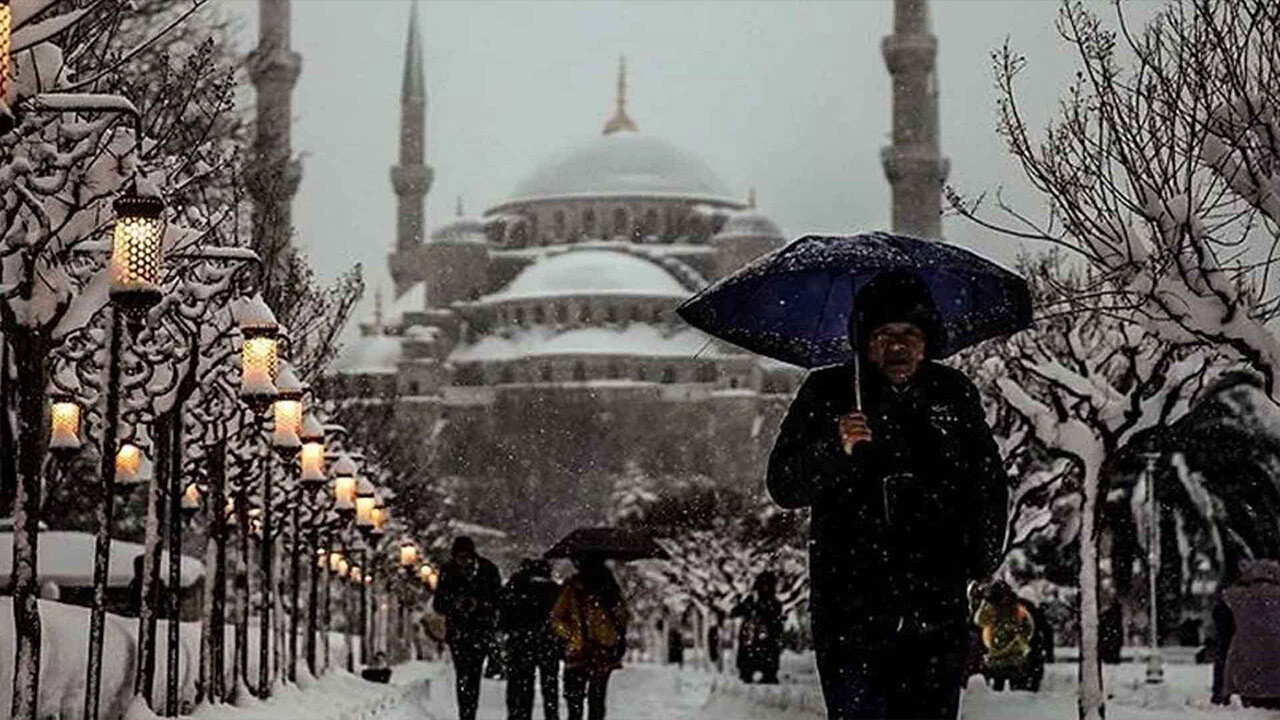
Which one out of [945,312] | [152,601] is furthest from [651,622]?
[945,312]

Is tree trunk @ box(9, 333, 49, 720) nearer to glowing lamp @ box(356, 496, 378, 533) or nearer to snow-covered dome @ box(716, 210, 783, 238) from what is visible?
glowing lamp @ box(356, 496, 378, 533)

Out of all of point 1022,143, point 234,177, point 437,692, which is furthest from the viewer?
point 437,692

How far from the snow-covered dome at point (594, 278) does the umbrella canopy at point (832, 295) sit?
117 meters

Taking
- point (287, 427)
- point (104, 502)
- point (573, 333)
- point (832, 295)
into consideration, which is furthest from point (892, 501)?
point (573, 333)

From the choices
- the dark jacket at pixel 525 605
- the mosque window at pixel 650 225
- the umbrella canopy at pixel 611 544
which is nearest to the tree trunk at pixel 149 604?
the dark jacket at pixel 525 605

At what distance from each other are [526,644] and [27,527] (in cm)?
390

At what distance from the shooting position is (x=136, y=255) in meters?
9.65

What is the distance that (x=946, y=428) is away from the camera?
5.55m

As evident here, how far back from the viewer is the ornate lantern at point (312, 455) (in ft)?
63.7

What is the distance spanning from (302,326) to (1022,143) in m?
12.5

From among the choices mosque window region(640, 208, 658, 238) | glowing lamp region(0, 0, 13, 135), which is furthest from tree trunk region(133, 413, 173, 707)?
mosque window region(640, 208, 658, 238)

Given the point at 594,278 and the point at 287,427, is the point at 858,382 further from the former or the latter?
the point at 594,278

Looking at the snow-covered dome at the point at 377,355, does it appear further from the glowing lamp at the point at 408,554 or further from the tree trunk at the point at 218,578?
the tree trunk at the point at 218,578

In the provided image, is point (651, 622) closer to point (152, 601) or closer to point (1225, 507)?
point (1225, 507)
